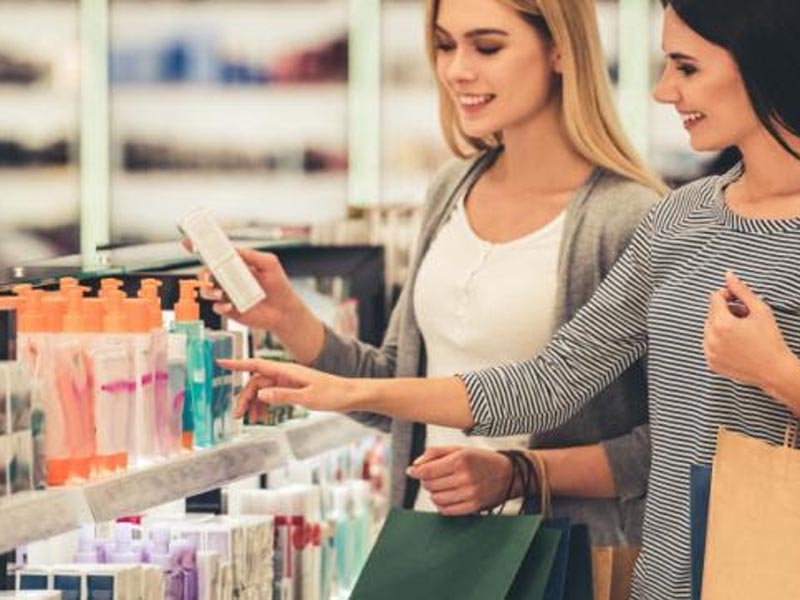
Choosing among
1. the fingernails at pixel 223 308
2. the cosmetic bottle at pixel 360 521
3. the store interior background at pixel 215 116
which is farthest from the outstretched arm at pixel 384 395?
the store interior background at pixel 215 116

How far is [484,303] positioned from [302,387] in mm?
407

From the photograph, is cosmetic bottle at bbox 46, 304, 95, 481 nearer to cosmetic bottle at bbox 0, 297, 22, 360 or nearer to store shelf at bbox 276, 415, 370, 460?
cosmetic bottle at bbox 0, 297, 22, 360

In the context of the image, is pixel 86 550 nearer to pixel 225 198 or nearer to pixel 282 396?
pixel 282 396

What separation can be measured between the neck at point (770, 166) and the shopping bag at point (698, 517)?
0.42 m

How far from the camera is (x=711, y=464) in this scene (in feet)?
8.52

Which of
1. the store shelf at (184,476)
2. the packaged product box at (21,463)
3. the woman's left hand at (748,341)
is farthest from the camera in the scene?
the store shelf at (184,476)

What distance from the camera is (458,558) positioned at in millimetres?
2799

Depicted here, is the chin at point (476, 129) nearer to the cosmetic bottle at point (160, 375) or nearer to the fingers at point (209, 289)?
the fingers at point (209, 289)

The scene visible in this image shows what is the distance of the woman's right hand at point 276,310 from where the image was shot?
10.4 ft

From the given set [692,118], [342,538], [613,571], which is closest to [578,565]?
[613,571]

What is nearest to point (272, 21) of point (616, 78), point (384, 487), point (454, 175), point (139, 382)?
point (616, 78)

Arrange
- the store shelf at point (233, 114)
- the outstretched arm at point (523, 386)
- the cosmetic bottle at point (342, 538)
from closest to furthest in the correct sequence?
the outstretched arm at point (523, 386) < the cosmetic bottle at point (342, 538) < the store shelf at point (233, 114)

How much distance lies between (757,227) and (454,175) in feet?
3.04

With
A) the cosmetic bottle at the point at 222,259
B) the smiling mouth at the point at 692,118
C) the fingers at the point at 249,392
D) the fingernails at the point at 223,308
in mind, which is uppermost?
the smiling mouth at the point at 692,118
